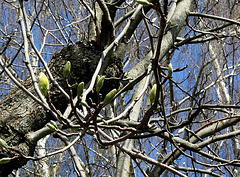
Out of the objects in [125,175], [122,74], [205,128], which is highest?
[122,74]

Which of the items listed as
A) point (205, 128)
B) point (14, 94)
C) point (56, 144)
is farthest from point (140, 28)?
point (14, 94)

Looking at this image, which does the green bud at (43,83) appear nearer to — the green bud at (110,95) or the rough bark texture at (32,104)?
the green bud at (110,95)

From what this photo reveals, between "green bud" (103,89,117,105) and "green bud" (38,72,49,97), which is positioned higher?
"green bud" (103,89,117,105)

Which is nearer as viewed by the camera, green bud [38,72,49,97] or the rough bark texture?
green bud [38,72,49,97]

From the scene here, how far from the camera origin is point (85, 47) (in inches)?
81.7

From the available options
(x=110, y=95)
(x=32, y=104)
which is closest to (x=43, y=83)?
(x=110, y=95)

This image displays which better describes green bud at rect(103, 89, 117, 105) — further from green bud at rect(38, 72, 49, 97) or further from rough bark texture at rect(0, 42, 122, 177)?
rough bark texture at rect(0, 42, 122, 177)

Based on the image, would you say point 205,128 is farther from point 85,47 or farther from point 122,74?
point 85,47

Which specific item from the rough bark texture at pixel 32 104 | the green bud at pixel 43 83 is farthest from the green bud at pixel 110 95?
the rough bark texture at pixel 32 104

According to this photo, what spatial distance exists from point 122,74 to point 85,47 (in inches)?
13.5

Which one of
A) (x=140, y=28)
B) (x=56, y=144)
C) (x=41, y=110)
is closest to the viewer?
(x=41, y=110)

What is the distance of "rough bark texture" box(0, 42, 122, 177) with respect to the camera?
1735 millimetres

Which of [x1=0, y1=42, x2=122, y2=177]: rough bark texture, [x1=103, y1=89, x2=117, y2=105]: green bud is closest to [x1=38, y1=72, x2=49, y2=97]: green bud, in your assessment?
[x1=103, y1=89, x2=117, y2=105]: green bud

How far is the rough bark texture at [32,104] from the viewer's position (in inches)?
68.3
